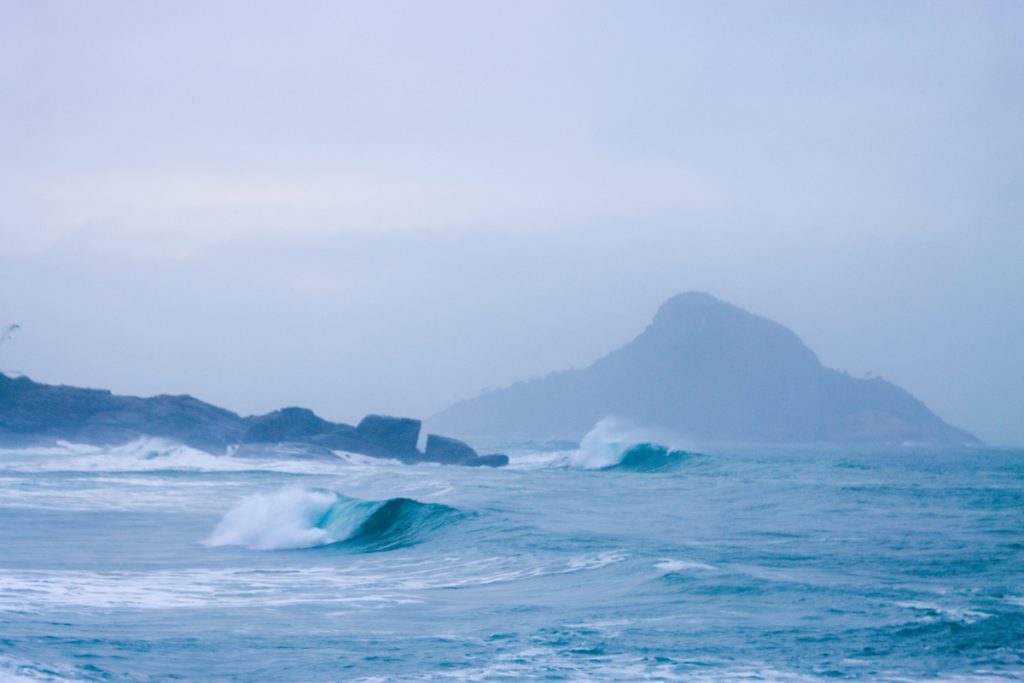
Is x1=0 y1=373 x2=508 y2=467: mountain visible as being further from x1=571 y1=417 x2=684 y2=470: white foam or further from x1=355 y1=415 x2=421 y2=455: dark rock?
x1=571 y1=417 x2=684 y2=470: white foam

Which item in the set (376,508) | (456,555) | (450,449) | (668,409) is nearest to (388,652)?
(456,555)

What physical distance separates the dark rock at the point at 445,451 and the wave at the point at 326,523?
Result: 3288 cm

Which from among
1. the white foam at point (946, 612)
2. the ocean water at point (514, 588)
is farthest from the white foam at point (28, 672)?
the white foam at point (946, 612)

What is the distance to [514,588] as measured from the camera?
12.3 m

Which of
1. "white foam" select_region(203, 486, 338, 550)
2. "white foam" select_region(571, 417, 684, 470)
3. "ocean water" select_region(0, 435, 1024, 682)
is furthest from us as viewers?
"white foam" select_region(571, 417, 684, 470)

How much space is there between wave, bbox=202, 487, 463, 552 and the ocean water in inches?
2.5

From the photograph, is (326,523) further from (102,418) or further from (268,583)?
(102,418)

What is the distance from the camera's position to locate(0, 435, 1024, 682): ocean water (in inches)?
325

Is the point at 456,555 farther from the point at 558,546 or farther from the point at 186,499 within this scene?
the point at 186,499

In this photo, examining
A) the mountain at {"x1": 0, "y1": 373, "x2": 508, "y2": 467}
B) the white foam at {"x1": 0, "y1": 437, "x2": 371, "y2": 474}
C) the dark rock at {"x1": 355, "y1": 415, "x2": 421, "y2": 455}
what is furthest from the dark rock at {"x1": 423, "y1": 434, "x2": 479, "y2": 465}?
the white foam at {"x1": 0, "y1": 437, "x2": 371, "y2": 474}

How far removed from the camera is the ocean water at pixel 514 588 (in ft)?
27.1

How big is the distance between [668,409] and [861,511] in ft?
444

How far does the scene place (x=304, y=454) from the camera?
48594mm

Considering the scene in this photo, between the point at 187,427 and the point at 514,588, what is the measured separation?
146 ft
